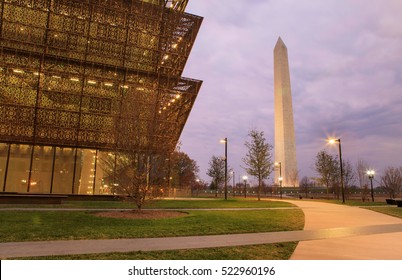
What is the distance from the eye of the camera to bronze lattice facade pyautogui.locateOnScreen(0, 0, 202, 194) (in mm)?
32781

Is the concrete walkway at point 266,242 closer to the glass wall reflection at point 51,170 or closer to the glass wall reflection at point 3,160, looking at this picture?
the glass wall reflection at point 51,170

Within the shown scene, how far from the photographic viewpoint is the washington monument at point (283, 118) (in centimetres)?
7006

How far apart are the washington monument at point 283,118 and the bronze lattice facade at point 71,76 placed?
3672cm

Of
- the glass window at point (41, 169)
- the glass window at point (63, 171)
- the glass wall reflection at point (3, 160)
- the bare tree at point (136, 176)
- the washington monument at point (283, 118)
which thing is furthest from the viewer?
the washington monument at point (283, 118)

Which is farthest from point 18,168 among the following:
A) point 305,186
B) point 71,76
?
point 305,186

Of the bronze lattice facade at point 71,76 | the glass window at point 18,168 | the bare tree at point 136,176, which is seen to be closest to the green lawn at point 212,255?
the bare tree at point 136,176

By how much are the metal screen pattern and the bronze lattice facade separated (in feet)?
0.32

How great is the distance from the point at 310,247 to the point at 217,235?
10.4 ft

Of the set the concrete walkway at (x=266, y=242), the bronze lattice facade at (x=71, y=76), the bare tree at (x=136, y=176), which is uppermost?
the bronze lattice facade at (x=71, y=76)

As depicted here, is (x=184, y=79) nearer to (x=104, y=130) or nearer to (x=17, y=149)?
(x=104, y=130)

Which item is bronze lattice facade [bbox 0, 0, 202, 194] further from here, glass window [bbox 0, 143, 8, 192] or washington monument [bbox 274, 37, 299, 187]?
washington monument [bbox 274, 37, 299, 187]

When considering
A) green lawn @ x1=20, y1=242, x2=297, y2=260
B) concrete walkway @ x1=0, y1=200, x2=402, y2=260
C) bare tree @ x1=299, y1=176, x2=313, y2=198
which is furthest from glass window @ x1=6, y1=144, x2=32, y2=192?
bare tree @ x1=299, y1=176, x2=313, y2=198

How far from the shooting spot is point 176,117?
39.9m
